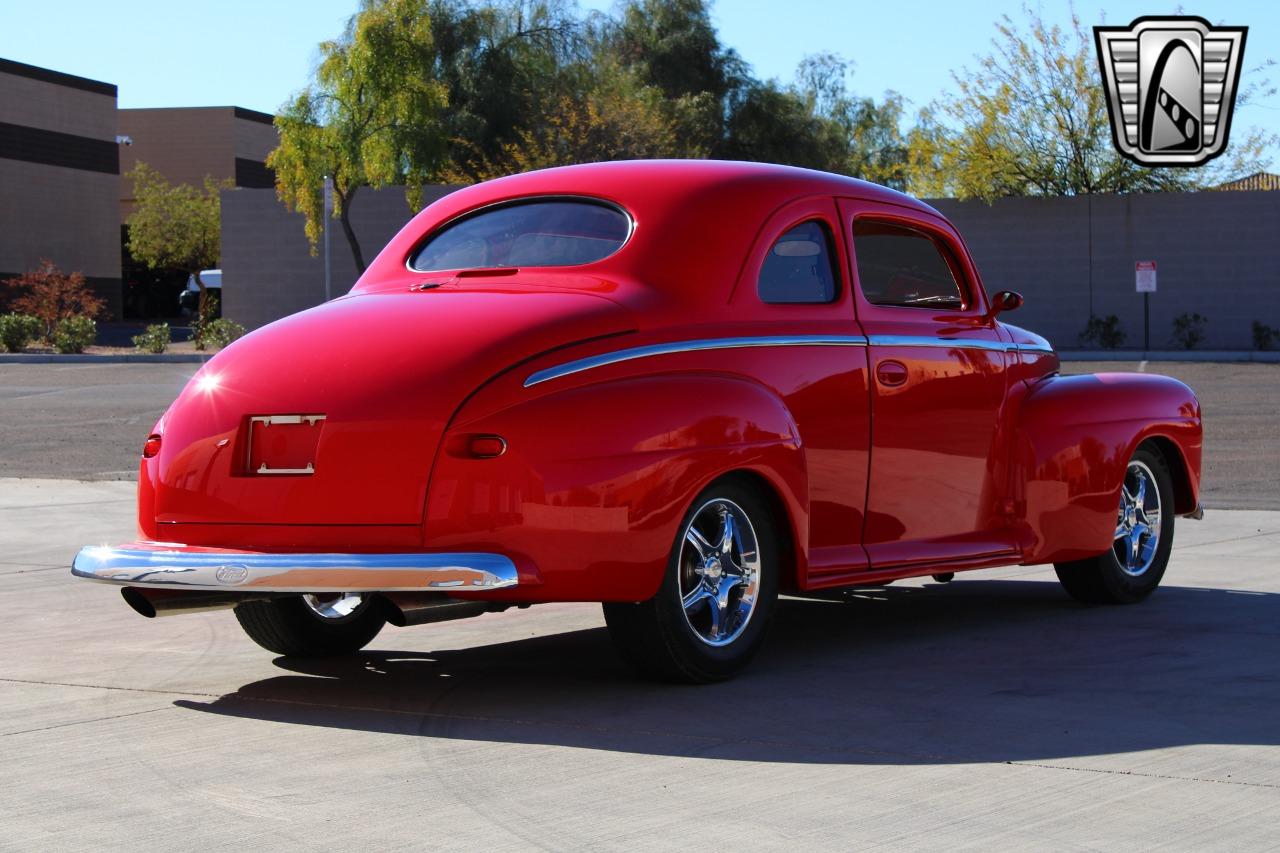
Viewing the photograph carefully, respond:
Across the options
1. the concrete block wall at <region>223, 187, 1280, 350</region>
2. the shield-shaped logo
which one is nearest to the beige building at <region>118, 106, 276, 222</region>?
the concrete block wall at <region>223, 187, 1280, 350</region>

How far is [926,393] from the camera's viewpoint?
7.19 m

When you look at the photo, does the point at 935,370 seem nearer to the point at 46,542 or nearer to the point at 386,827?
the point at 386,827

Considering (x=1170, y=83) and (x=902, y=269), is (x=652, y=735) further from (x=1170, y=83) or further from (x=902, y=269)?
(x=1170, y=83)

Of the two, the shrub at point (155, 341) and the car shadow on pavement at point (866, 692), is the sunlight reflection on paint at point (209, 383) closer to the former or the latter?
the car shadow on pavement at point (866, 692)

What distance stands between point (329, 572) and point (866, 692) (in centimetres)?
191

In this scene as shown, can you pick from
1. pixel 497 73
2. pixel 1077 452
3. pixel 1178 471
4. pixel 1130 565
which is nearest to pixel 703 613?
pixel 1077 452

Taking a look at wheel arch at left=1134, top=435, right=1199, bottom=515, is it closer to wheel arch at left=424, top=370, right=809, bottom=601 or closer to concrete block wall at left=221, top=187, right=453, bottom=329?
wheel arch at left=424, top=370, right=809, bottom=601

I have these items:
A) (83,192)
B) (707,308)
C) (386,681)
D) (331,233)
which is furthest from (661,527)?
(83,192)

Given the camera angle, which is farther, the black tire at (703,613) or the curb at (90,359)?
the curb at (90,359)

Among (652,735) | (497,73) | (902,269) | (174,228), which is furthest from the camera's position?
(174,228)

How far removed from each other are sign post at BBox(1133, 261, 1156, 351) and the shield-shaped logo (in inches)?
96.8

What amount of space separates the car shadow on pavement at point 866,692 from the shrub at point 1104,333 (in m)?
30.2

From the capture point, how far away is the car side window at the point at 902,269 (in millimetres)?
7227

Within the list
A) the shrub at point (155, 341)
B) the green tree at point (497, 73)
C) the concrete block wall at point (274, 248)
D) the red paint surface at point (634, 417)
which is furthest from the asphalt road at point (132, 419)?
the green tree at point (497, 73)
